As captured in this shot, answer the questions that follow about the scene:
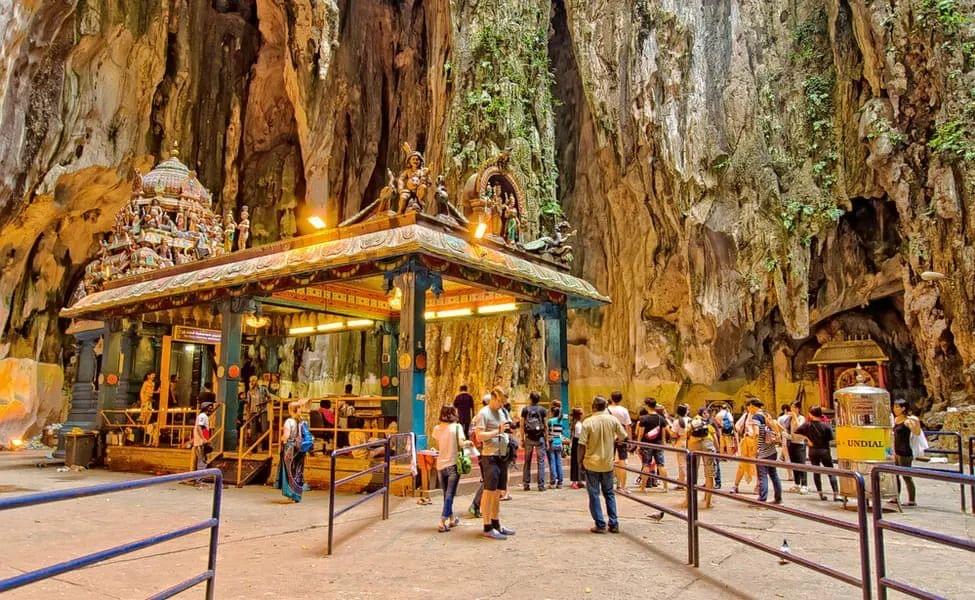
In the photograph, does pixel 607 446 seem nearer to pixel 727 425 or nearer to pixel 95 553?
pixel 95 553

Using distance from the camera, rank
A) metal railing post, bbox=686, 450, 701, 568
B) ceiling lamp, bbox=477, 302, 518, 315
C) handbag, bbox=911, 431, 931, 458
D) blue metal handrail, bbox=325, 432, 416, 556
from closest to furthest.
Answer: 1. metal railing post, bbox=686, 450, 701, 568
2. blue metal handrail, bbox=325, 432, 416, 556
3. handbag, bbox=911, 431, 931, 458
4. ceiling lamp, bbox=477, 302, 518, 315

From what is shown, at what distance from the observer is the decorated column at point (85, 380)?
15.8 m

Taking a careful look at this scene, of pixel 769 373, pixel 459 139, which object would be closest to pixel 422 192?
pixel 459 139

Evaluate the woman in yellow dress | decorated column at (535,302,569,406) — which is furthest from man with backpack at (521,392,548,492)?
the woman in yellow dress

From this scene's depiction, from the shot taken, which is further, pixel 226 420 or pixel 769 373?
pixel 769 373

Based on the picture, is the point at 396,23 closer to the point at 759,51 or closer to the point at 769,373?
the point at 759,51

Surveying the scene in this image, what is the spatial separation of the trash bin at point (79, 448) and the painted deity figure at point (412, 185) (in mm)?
9485

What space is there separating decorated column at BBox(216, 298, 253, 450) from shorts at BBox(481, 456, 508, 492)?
6893mm

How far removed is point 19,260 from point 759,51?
86.7 ft

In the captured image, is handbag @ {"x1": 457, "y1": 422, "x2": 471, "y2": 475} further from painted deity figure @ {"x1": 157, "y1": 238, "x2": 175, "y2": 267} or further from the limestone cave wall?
the limestone cave wall

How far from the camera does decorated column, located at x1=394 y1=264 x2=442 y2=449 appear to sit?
947cm

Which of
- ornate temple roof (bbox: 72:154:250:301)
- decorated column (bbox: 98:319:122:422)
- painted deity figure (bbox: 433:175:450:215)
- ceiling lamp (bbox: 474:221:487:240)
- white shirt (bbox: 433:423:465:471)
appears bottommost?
white shirt (bbox: 433:423:465:471)

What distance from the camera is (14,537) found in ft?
22.3

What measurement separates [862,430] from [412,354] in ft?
20.4
